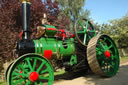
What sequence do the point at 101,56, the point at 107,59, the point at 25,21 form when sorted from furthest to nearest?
the point at 107,59, the point at 101,56, the point at 25,21

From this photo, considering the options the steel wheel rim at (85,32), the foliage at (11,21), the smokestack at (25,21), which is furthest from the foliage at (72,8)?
the smokestack at (25,21)

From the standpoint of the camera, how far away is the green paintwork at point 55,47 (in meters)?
4.26

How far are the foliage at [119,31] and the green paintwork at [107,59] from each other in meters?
10.5

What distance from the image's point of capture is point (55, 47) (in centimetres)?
455

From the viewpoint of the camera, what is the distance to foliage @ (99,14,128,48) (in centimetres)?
1672

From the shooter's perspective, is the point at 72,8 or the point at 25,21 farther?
the point at 72,8

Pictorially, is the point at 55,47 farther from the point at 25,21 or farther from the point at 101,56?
the point at 101,56

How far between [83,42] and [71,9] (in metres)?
16.8

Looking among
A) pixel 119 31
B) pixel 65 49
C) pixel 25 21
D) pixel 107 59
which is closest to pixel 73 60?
pixel 65 49

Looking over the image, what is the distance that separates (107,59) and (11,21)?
5.26m

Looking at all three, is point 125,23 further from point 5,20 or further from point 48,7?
point 5,20

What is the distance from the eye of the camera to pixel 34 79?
10.6 feet

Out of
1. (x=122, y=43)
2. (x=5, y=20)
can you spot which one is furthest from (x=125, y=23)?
(x=5, y=20)

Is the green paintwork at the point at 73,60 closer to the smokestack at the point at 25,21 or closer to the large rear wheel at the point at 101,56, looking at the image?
the large rear wheel at the point at 101,56
